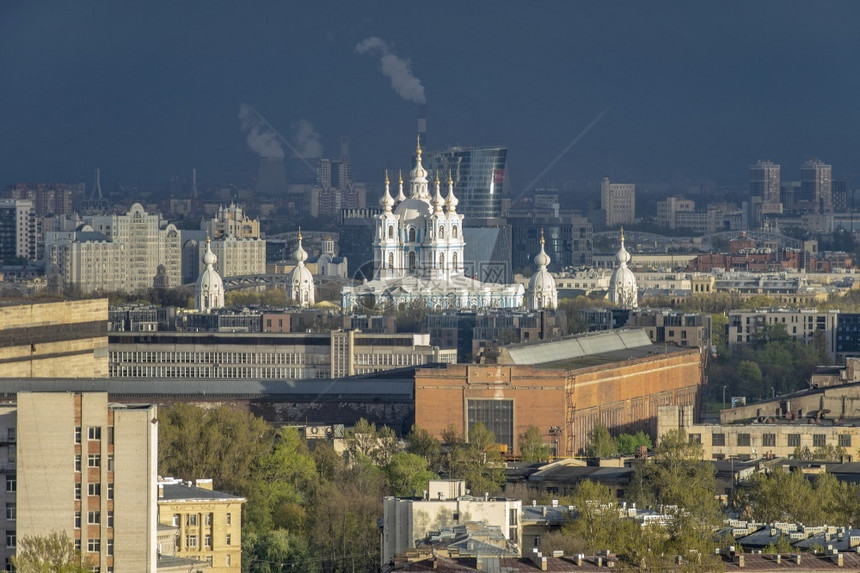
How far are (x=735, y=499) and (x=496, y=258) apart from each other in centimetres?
12680

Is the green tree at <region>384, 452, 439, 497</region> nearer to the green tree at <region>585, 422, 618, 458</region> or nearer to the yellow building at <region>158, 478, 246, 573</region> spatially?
the yellow building at <region>158, 478, 246, 573</region>

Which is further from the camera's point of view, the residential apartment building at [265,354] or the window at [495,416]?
the residential apartment building at [265,354]

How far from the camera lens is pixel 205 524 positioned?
1997 inches

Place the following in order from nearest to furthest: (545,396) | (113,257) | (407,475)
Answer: (407,475), (545,396), (113,257)

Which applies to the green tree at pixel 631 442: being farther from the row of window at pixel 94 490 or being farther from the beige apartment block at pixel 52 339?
the row of window at pixel 94 490

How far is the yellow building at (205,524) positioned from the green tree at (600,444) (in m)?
21.5

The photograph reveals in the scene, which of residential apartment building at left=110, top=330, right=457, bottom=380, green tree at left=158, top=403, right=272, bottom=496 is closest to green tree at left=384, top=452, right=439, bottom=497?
green tree at left=158, top=403, right=272, bottom=496

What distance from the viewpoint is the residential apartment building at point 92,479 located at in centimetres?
4381

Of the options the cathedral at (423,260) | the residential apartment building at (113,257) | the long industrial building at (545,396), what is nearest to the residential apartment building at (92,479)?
the long industrial building at (545,396)

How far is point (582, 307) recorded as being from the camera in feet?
445

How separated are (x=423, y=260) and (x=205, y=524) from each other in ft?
311

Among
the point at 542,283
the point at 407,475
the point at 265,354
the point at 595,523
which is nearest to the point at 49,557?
the point at 595,523

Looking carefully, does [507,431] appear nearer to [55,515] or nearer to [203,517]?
[203,517]

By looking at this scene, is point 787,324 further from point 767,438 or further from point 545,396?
point 767,438
